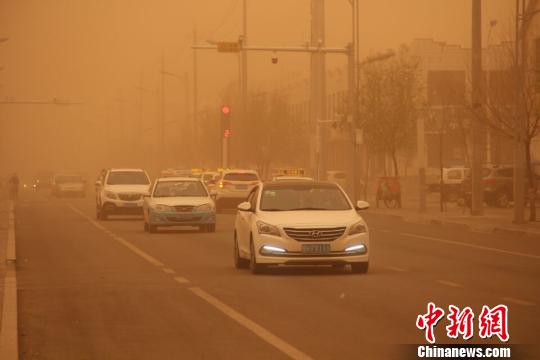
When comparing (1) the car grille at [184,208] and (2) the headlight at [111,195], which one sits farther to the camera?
(2) the headlight at [111,195]

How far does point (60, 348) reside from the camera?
44.4ft

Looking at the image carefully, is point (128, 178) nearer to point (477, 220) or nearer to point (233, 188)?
point (233, 188)

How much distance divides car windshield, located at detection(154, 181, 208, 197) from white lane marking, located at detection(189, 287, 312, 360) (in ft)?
64.0

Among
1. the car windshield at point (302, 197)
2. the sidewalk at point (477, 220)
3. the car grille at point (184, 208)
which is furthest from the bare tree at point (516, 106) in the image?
the car windshield at point (302, 197)

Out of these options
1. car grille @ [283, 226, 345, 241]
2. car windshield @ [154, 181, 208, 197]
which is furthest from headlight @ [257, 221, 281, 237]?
car windshield @ [154, 181, 208, 197]

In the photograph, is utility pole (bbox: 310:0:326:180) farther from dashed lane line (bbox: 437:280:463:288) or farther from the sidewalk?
dashed lane line (bbox: 437:280:463:288)

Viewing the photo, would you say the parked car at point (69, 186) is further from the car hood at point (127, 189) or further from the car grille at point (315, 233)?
the car grille at point (315, 233)

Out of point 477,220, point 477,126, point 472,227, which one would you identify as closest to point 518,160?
point 472,227

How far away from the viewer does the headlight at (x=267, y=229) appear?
21697mm

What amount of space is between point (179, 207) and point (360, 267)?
15736mm

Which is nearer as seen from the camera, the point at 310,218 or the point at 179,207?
the point at 310,218

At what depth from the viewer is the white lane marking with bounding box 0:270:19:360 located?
12859 millimetres

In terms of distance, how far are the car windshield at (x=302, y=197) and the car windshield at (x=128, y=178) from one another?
25.6 meters

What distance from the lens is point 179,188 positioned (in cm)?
3928
